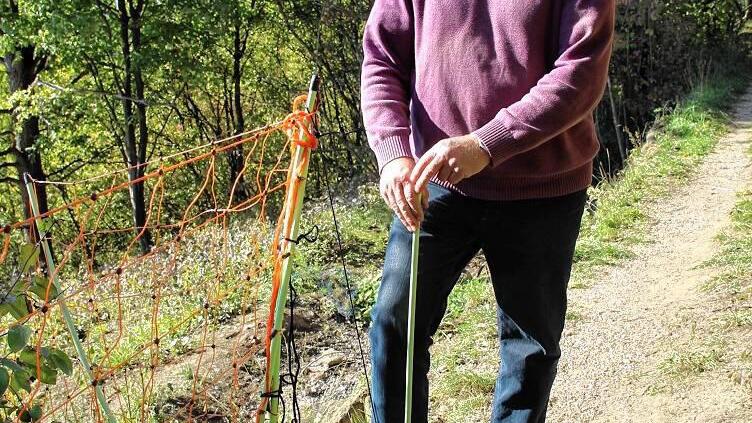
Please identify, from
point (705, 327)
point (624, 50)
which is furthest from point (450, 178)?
point (624, 50)

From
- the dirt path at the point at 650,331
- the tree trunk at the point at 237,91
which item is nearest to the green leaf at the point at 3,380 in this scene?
the dirt path at the point at 650,331

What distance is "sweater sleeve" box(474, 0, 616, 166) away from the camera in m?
2.01

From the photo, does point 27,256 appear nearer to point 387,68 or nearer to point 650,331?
point 387,68

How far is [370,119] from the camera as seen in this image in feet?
7.37

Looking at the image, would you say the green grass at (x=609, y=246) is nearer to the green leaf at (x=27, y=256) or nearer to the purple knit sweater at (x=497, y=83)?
the purple knit sweater at (x=497, y=83)

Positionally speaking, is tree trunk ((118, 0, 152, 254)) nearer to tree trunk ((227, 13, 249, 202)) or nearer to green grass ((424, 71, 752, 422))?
tree trunk ((227, 13, 249, 202))

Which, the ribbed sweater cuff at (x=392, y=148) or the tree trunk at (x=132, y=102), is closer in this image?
the ribbed sweater cuff at (x=392, y=148)

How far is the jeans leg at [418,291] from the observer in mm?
2254

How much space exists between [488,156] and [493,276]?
0.46 m

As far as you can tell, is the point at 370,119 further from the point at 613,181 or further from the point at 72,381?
the point at 613,181

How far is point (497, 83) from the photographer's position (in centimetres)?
212

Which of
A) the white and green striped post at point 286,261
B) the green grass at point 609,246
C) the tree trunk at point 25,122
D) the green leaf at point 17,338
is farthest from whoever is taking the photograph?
the tree trunk at point 25,122

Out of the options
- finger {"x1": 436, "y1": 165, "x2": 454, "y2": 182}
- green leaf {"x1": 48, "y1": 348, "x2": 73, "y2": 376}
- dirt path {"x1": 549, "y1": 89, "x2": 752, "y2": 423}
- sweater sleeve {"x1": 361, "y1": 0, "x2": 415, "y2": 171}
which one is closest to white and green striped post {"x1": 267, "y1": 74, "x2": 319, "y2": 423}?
sweater sleeve {"x1": 361, "y1": 0, "x2": 415, "y2": 171}

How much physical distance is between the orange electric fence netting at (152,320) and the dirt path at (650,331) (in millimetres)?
1558
